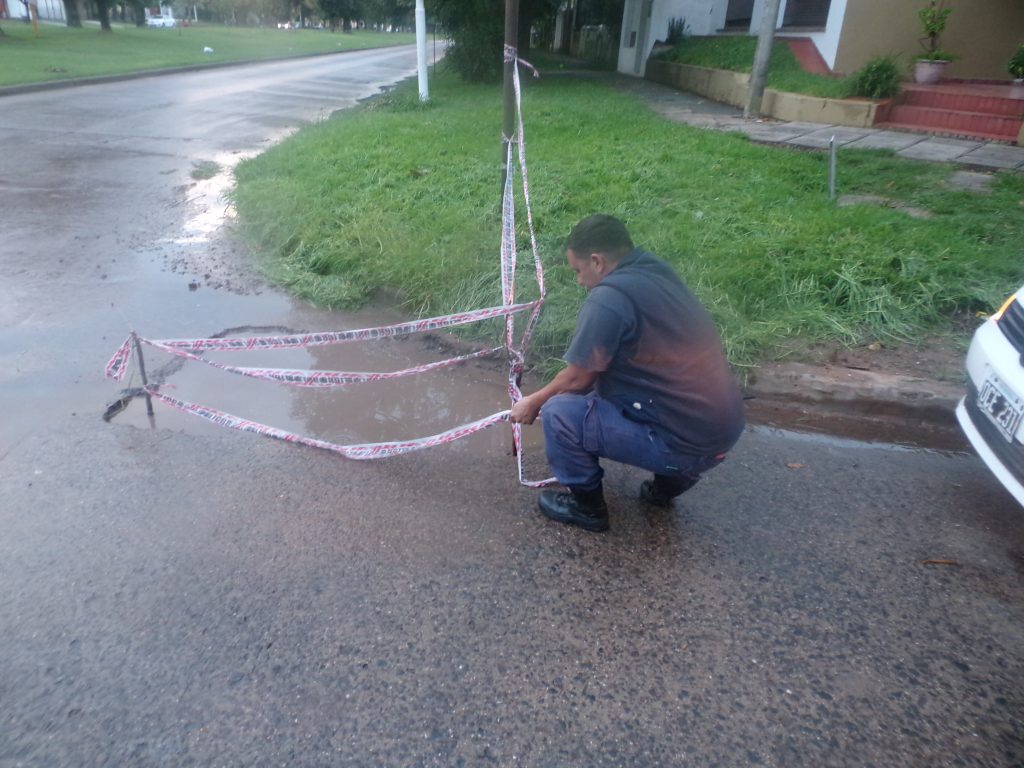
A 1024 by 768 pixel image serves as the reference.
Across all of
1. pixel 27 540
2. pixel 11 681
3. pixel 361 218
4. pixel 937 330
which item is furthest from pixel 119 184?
pixel 937 330

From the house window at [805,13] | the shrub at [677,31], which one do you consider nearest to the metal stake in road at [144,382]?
the house window at [805,13]

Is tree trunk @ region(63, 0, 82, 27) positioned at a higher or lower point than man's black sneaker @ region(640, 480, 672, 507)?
higher

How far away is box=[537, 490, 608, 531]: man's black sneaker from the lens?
3.18m

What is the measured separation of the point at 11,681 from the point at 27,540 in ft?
2.66

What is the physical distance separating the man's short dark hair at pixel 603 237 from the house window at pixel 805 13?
45.2ft

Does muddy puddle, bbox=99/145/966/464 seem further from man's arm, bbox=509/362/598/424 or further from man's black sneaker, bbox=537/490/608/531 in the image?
man's arm, bbox=509/362/598/424

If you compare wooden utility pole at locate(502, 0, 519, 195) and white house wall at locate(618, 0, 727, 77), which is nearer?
wooden utility pole at locate(502, 0, 519, 195)

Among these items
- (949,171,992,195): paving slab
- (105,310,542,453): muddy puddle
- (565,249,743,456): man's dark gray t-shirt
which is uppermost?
(565,249,743,456): man's dark gray t-shirt

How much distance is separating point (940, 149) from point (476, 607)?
30.6ft


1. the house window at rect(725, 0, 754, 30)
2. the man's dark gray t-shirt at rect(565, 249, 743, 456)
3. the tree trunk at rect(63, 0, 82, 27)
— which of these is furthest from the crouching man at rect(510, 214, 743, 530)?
the tree trunk at rect(63, 0, 82, 27)

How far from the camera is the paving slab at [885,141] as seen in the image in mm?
9336

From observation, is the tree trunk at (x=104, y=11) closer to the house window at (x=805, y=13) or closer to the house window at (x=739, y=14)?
the house window at (x=739, y=14)

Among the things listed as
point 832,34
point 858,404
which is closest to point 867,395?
point 858,404

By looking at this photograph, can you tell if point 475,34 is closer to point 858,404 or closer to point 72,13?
point 858,404
